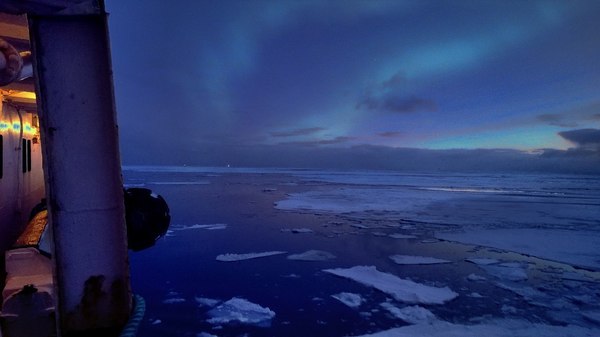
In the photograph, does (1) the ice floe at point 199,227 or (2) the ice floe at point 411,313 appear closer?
(2) the ice floe at point 411,313

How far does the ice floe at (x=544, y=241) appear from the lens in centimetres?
725

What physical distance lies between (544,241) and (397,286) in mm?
5717

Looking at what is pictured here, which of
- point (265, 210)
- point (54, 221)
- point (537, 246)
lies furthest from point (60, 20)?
point (265, 210)

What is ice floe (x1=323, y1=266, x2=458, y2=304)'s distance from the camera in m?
5.02

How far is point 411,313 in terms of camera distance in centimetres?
453

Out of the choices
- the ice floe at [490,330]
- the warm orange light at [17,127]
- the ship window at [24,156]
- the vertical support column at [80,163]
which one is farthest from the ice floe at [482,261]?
the ship window at [24,156]

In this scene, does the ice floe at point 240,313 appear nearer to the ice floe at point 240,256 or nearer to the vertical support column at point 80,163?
the ice floe at point 240,256

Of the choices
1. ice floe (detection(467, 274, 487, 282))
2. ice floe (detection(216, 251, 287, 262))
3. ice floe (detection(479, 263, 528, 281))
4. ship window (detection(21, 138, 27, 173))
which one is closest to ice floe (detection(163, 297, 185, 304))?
ice floe (detection(216, 251, 287, 262))

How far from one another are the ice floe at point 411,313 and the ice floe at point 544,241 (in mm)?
4505

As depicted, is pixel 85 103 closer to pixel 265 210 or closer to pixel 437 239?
pixel 437 239

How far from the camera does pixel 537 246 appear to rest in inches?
322

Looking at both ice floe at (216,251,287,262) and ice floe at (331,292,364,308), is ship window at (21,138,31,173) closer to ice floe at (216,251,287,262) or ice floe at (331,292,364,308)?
ice floe at (216,251,287,262)

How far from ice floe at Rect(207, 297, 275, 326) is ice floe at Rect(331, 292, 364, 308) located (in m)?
1.09

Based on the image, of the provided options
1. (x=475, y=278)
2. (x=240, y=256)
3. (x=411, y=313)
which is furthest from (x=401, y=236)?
(x=411, y=313)
